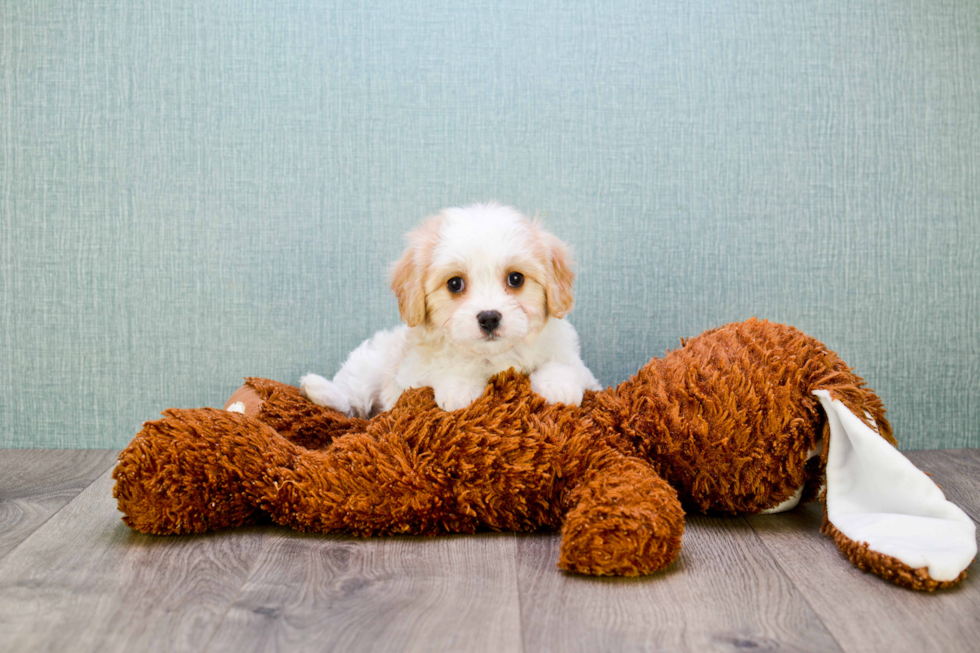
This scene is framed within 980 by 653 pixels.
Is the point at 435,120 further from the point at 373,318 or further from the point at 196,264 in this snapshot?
the point at 196,264

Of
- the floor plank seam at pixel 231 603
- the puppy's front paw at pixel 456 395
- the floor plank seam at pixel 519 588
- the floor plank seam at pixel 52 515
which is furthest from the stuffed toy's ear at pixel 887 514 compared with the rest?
the floor plank seam at pixel 52 515

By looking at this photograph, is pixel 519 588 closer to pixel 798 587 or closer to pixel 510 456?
pixel 510 456

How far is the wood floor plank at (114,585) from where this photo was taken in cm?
122

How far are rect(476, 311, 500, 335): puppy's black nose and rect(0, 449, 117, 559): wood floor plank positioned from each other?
108 cm

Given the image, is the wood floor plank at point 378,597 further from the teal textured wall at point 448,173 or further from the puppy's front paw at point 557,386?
the teal textured wall at point 448,173

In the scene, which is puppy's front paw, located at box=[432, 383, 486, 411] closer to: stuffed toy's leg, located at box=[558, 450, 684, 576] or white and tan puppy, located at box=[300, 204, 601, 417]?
white and tan puppy, located at box=[300, 204, 601, 417]

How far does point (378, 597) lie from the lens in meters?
1.36

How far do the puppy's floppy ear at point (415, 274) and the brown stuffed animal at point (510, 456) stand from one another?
0.61 ft

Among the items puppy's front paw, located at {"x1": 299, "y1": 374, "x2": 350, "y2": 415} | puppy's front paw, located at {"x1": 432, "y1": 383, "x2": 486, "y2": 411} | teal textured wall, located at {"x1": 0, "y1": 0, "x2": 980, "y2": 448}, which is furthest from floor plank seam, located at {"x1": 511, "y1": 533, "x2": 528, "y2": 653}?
teal textured wall, located at {"x1": 0, "y1": 0, "x2": 980, "y2": 448}

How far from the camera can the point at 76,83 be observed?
240cm

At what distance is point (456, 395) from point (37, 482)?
125cm

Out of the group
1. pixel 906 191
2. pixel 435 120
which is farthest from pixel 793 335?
pixel 435 120

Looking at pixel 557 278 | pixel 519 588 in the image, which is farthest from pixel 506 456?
pixel 557 278

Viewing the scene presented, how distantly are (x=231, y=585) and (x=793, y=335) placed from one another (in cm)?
134
